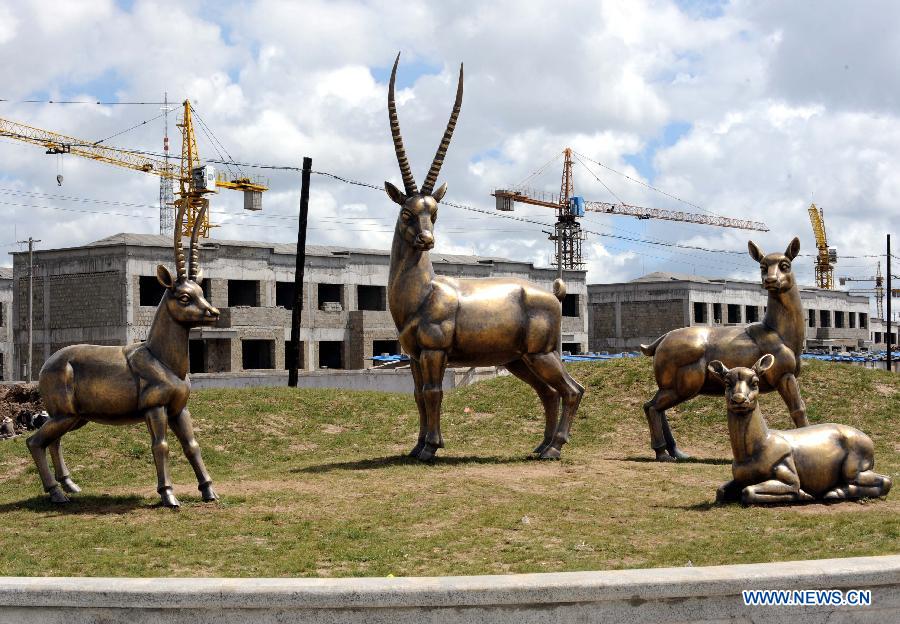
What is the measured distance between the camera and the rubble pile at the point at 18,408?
30070 millimetres

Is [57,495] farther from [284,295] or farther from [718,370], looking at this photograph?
[284,295]

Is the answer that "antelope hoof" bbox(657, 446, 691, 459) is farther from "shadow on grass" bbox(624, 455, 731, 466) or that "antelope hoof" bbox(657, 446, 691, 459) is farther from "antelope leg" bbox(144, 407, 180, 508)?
"antelope leg" bbox(144, 407, 180, 508)

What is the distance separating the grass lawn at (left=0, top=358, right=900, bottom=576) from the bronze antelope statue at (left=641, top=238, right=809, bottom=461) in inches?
51.2

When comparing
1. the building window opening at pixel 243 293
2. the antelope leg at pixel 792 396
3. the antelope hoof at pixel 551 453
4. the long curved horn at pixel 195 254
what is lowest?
the antelope hoof at pixel 551 453

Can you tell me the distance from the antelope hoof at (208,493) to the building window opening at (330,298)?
169 feet

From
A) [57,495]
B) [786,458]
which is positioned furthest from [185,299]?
[786,458]

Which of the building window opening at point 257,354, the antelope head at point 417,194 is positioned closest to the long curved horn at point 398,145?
the antelope head at point 417,194

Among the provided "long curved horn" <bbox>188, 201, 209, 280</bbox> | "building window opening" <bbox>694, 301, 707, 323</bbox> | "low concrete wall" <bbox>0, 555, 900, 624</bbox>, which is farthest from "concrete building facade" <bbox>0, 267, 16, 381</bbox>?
"low concrete wall" <bbox>0, 555, 900, 624</bbox>

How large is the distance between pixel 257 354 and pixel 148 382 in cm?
5198

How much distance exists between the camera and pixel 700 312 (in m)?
85.8

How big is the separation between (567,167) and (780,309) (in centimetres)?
11836

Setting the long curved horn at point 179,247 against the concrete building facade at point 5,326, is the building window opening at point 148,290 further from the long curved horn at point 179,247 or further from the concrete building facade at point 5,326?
the long curved horn at point 179,247

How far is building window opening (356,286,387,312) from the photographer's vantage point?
6869cm

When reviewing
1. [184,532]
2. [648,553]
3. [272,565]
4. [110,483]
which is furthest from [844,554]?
[110,483]
